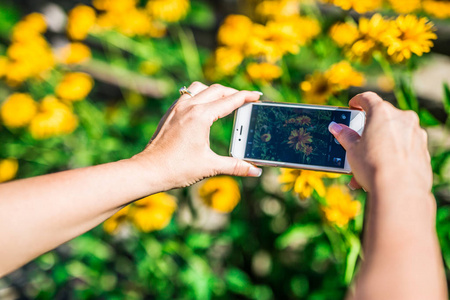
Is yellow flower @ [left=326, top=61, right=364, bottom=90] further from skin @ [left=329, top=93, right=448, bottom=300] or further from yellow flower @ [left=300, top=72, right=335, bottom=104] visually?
skin @ [left=329, top=93, right=448, bottom=300]

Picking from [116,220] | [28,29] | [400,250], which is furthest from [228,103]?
[28,29]

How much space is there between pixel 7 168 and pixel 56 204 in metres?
1.01

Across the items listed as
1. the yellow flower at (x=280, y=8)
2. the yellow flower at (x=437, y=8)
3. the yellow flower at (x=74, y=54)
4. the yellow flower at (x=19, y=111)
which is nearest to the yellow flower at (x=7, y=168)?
the yellow flower at (x=19, y=111)

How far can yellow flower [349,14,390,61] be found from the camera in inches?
30.9

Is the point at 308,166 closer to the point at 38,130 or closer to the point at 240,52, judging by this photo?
the point at 240,52

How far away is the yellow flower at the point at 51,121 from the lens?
128 centimetres

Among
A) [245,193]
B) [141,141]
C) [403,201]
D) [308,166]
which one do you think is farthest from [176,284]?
Result: [403,201]

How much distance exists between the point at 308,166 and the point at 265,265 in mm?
726

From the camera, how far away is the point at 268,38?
3.46ft

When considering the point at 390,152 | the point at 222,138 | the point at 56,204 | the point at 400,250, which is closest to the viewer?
the point at 400,250

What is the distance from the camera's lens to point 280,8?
3.74 ft

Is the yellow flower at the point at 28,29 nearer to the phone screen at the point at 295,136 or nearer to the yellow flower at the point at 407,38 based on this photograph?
the phone screen at the point at 295,136

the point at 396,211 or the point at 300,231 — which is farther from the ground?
the point at 396,211

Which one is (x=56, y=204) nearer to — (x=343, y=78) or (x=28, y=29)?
(x=343, y=78)
